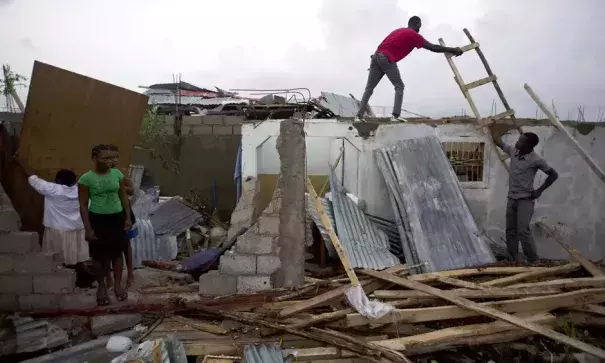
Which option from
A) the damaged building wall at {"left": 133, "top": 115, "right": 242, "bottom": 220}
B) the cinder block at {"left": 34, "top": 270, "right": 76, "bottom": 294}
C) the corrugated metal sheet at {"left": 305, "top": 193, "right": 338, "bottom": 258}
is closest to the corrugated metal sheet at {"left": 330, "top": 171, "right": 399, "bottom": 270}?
the corrugated metal sheet at {"left": 305, "top": 193, "right": 338, "bottom": 258}

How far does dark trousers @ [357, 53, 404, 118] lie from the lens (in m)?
7.08

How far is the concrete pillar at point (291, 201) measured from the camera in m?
4.56

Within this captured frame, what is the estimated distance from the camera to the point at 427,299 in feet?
14.8

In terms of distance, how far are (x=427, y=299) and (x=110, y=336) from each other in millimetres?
3154

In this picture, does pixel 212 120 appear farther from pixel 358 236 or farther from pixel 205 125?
pixel 358 236

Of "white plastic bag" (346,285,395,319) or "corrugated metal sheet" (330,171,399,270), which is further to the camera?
"corrugated metal sheet" (330,171,399,270)

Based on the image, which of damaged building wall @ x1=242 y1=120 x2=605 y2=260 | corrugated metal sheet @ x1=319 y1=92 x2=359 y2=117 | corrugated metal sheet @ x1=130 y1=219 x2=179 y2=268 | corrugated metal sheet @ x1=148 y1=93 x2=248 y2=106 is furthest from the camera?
corrugated metal sheet @ x1=148 y1=93 x2=248 y2=106

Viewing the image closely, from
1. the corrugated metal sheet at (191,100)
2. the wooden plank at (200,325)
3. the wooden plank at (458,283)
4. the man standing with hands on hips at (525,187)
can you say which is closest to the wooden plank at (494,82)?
the man standing with hands on hips at (525,187)

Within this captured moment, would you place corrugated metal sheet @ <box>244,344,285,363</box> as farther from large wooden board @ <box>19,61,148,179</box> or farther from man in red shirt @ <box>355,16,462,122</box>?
man in red shirt @ <box>355,16,462,122</box>

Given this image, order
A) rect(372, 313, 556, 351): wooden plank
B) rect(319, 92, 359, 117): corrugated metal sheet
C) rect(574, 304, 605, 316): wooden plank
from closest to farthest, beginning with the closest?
rect(372, 313, 556, 351): wooden plank < rect(574, 304, 605, 316): wooden plank < rect(319, 92, 359, 117): corrugated metal sheet

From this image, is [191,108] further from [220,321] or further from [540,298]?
[540,298]

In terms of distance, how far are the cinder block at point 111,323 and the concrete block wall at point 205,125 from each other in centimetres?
790

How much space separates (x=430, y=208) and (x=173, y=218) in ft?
A: 17.0

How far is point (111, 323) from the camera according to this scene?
4312 millimetres
